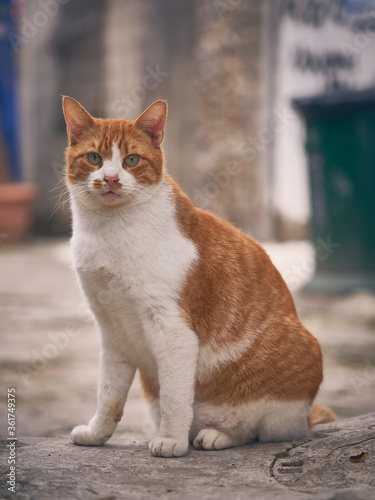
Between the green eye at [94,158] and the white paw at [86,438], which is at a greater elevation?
the green eye at [94,158]

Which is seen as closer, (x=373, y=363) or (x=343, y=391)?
(x=343, y=391)

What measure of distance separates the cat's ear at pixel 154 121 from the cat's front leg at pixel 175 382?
2.20ft

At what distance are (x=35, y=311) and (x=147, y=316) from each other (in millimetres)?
3682

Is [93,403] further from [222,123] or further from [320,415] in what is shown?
[222,123]

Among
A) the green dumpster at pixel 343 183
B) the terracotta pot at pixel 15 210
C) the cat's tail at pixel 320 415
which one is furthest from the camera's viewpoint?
the terracotta pot at pixel 15 210

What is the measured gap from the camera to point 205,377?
240 cm

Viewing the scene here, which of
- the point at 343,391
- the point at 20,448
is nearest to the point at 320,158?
the point at 343,391

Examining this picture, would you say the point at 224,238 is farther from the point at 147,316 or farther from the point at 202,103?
the point at 202,103

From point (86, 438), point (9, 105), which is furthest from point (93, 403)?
point (9, 105)

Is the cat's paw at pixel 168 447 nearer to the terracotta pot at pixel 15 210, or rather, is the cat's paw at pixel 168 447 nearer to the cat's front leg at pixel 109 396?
the cat's front leg at pixel 109 396

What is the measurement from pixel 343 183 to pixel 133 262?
4.30 m

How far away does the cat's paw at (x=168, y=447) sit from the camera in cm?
230

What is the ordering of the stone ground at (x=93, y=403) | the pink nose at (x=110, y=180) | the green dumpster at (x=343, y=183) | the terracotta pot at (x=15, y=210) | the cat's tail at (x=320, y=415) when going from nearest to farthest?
the stone ground at (x=93, y=403)
the pink nose at (x=110, y=180)
the cat's tail at (x=320, y=415)
the green dumpster at (x=343, y=183)
the terracotta pot at (x=15, y=210)

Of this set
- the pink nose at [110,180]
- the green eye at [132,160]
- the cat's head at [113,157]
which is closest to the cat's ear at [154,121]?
the cat's head at [113,157]
